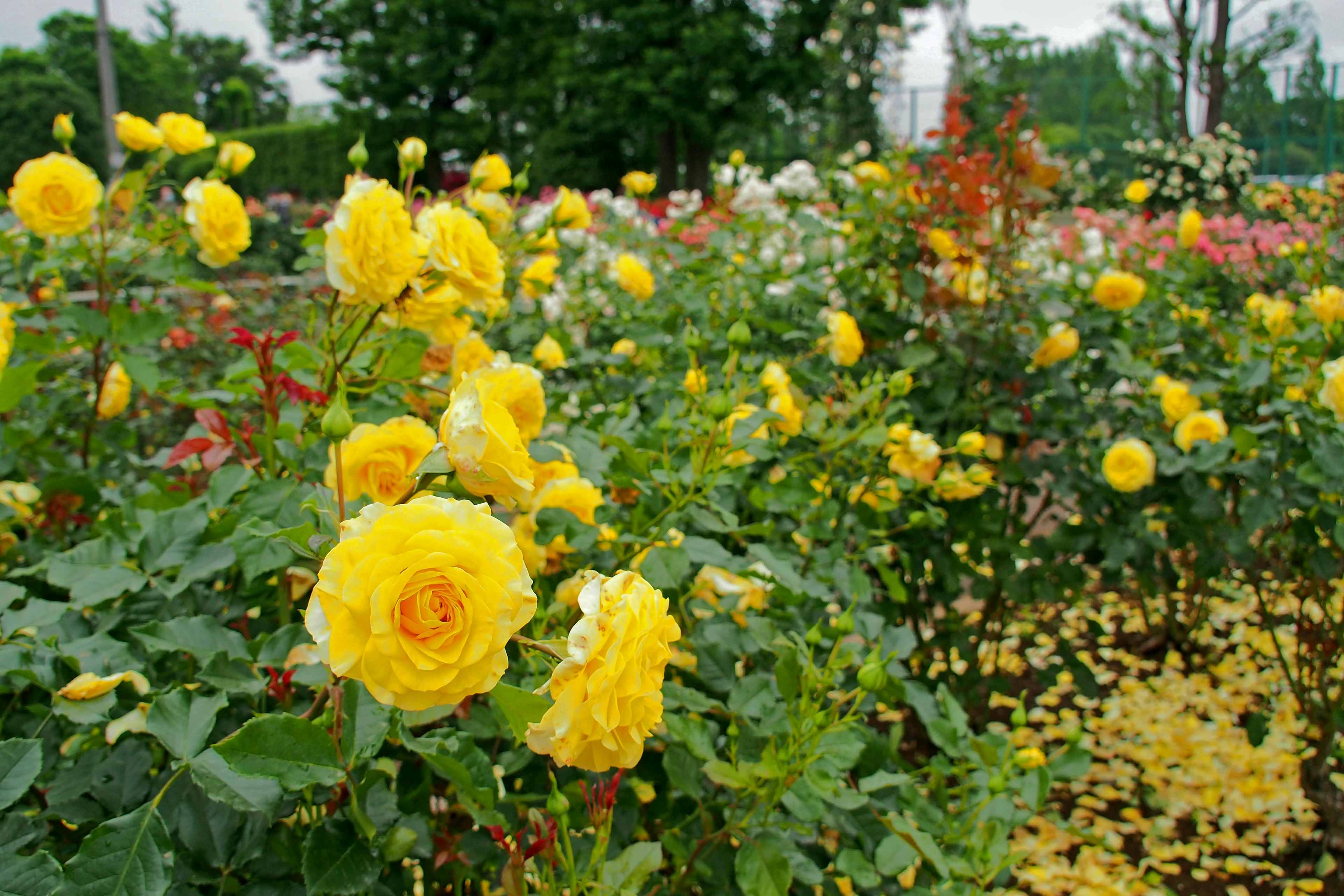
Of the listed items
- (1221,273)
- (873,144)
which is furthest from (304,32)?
(1221,273)

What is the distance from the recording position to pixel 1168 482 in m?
1.63

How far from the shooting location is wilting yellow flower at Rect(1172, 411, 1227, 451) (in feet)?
4.98

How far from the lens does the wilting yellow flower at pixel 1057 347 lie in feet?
5.17

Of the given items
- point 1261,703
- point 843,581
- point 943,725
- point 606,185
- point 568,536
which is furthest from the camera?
point 606,185

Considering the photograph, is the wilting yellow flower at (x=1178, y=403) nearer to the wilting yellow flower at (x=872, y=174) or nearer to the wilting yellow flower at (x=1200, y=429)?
the wilting yellow flower at (x=1200, y=429)

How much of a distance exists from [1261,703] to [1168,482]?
0.89 meters

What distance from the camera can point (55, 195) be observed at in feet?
3.66

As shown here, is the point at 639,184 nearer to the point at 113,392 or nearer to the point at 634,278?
the point at 634,278

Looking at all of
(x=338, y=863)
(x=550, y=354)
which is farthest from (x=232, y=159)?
(x=338, y=863)

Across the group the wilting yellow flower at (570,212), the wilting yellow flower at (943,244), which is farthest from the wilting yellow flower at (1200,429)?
the wilting yellow flower at (570,212)

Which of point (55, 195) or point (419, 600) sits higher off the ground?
point (55, 195)

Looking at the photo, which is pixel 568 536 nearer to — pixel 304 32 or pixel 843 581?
pixel 843 581

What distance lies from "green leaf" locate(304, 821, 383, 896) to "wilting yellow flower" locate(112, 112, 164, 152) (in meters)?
1.06

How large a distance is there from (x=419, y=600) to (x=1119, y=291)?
161 centimetres
